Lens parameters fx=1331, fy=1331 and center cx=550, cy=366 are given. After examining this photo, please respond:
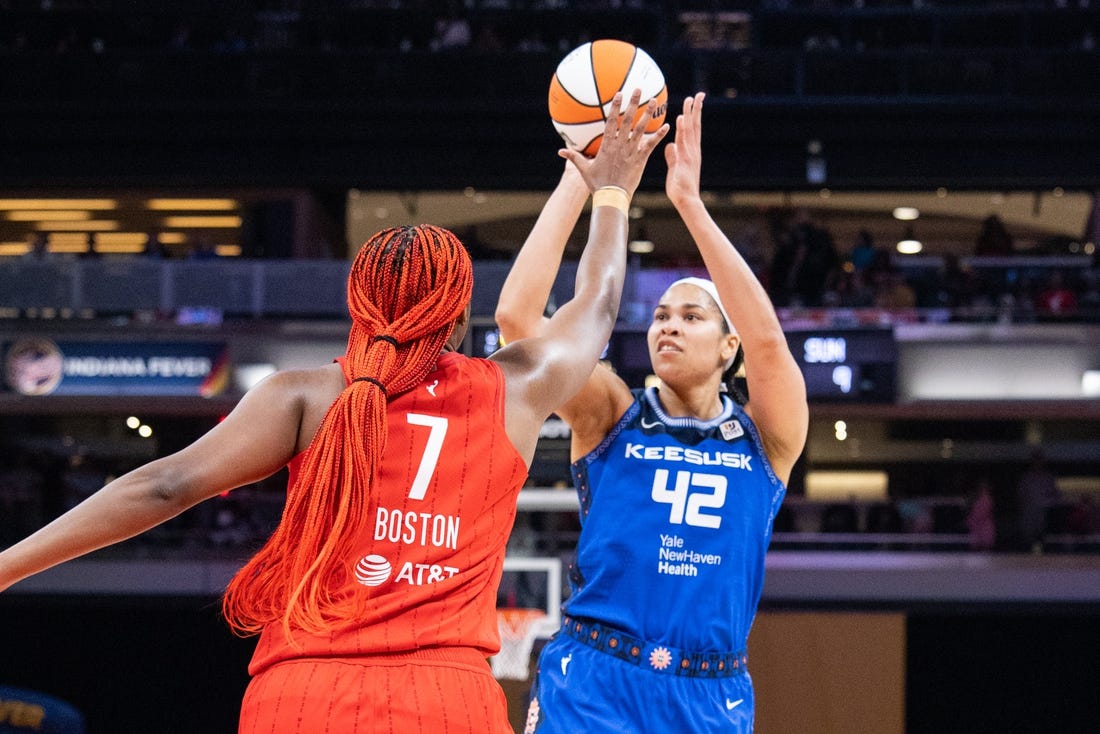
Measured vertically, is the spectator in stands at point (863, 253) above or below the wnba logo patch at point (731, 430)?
above

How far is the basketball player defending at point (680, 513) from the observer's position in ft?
11.4

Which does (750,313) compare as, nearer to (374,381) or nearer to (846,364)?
(374,381)

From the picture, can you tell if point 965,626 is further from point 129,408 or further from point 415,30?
point 415,30

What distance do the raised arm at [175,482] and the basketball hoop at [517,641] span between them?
5817 millimetres

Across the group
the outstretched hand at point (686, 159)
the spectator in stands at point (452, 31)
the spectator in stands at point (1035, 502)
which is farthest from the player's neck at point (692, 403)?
the spectator in stands at point (452, 31)

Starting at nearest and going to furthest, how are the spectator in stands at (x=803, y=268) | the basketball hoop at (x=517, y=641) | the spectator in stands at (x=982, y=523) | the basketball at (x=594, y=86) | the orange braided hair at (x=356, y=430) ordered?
the orange braided hair at (x=356, y=430) → the basketball at (x=594, y=86) → the basketball hoop at (x=517, y=641) → the spectator in stands at (x=982, y=523) → the spectator in stands at (x=803, y=268)

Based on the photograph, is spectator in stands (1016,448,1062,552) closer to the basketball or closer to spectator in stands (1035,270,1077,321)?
spectator in stands (1035,270,1077,321)

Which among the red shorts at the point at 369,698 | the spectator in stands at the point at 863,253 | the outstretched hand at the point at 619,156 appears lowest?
the red shorts at the point at 369,698

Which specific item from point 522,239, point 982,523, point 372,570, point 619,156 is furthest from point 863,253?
point 372,570

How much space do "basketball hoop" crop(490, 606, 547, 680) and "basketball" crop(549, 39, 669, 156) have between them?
450 centimetres

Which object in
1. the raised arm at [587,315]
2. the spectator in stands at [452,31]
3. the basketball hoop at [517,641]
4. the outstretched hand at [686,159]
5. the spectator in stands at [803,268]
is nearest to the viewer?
the raised arm at [587,315]

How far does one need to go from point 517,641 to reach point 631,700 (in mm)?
4716

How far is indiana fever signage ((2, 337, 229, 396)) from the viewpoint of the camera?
14.4m

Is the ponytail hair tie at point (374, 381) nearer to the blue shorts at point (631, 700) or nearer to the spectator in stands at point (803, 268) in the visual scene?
the blue shorts at point (631, 700)
